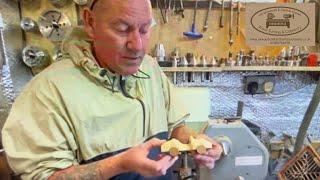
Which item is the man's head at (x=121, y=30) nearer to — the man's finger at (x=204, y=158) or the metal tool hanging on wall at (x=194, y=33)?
the man's finger at (x=204, y=158)

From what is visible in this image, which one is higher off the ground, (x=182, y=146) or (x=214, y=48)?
(x=214, y=48)

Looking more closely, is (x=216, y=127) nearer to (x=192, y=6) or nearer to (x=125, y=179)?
(x=125, y=179)

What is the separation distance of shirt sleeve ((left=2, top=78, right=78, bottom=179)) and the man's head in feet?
0.69

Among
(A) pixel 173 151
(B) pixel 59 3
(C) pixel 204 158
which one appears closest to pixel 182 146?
(A) pixel 173 151

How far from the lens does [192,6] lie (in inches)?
75.5

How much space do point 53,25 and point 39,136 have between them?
1.01m

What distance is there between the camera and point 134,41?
40.3 inches

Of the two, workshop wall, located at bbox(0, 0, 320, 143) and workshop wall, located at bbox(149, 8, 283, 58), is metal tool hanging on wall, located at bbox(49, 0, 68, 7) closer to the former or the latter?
workshop wall, located at bbox(0, 0, 320, 143)

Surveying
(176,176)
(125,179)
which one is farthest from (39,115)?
(176,176)

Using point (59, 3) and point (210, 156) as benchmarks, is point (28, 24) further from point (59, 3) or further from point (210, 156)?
point (210, 156)

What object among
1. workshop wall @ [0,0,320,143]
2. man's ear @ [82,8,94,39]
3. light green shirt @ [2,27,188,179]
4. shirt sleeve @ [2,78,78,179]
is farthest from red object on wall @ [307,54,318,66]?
shirt sleeve @ [2,78,78,179]

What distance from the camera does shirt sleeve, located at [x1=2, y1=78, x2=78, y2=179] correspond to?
0.91m

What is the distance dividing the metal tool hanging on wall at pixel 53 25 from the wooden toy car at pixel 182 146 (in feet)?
3.67

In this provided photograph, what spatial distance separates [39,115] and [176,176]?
0.79m
